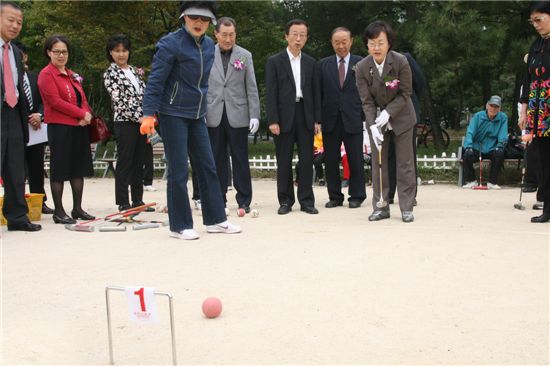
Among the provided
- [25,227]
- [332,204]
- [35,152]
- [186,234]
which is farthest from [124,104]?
[332,204]

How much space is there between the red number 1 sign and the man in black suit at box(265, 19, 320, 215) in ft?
16.4

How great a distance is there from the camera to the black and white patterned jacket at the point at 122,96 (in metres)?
7.74

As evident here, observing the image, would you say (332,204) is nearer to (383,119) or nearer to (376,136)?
(376,136)

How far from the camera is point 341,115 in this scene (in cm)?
841

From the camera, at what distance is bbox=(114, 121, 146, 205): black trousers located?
780cm

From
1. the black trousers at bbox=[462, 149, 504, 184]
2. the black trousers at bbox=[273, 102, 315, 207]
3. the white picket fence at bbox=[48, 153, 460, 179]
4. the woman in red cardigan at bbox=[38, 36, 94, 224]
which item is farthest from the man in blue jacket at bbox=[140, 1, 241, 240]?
the black trousers at bbox=[462, 149, 504, 184]

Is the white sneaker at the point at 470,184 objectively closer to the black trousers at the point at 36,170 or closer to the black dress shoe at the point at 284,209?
the black dress shoe at the point at 284,209

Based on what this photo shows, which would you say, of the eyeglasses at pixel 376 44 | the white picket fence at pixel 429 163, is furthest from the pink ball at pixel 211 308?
the white picket fence at pixel 429 163

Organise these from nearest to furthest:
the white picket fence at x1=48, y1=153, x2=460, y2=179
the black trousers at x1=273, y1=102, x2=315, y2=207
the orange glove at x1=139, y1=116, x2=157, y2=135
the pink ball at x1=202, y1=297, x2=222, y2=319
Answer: the pink ball at x1=202, y1=297, x2=222, y2=319, the orange glove at x1=139, y1=116, x2=157, y2=135, the black trousers at x1=273, y1=102, x2=315, y2=207, the white picket fence at x1=48, y1=153, x2=460, y2=179

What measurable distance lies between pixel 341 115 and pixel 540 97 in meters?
2.38

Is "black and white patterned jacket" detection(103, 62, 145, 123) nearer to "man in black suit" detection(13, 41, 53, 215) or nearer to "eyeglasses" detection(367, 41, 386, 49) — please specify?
"man in black suit" detection(13, 41, 53, 215)

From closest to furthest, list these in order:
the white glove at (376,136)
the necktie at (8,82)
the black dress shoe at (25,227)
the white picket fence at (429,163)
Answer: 1. the necktie at (8,82)
2. the black dress shoe at (25,227)
3. the white glove at (376,136)
4. the white picket fence at (429,163)

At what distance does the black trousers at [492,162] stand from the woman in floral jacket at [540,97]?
3.84m

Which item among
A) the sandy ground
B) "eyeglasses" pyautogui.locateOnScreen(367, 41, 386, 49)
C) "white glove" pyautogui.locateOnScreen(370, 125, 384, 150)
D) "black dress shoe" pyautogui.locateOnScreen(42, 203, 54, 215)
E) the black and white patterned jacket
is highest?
"eyeglasses" pyautogui.locateOnScreen(367, 41, 386, 49)
